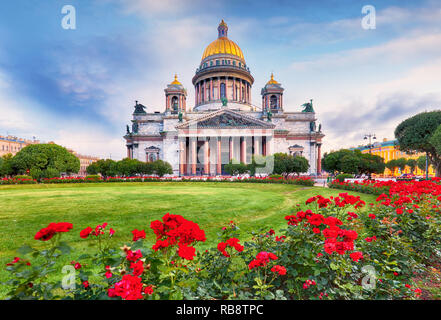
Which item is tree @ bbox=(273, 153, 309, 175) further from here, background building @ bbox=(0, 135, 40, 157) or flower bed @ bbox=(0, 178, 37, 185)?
background building @ bbox=(0, 135, 40, 157)

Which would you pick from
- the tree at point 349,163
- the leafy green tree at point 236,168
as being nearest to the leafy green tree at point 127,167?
the leafy green tree at point 236,168

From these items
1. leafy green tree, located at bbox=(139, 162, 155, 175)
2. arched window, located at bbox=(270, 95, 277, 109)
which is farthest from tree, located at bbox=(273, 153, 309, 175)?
arched window, located at bbox=(270, 95, 277, 109)

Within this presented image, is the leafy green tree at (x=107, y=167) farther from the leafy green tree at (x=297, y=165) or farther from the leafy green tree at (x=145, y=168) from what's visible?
the leafy green tree at (x=297, y=165)

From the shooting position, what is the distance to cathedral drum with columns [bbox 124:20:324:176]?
45.4 meters

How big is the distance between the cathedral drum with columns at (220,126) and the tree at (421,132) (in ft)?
69.0

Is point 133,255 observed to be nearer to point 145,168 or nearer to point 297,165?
point 297,165

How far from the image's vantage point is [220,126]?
4509 centimetres

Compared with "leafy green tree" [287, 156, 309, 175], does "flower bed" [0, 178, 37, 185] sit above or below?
below

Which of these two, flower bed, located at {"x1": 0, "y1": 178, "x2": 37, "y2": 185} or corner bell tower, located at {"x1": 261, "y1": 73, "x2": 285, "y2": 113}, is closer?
flower bed, located at {"x1": 0, "y1": 178, "x2": 37, "y2": 185}

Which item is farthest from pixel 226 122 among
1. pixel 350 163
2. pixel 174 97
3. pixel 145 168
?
pixel 350 163

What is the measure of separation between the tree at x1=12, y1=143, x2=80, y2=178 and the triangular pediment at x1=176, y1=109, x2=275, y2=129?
76.5 ft

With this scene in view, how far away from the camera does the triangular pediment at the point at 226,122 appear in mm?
45219

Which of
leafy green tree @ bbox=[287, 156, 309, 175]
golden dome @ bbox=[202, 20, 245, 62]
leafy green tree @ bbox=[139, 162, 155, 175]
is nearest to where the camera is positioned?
leafy green tree @ bbox=[287, 156, 309, 175]
